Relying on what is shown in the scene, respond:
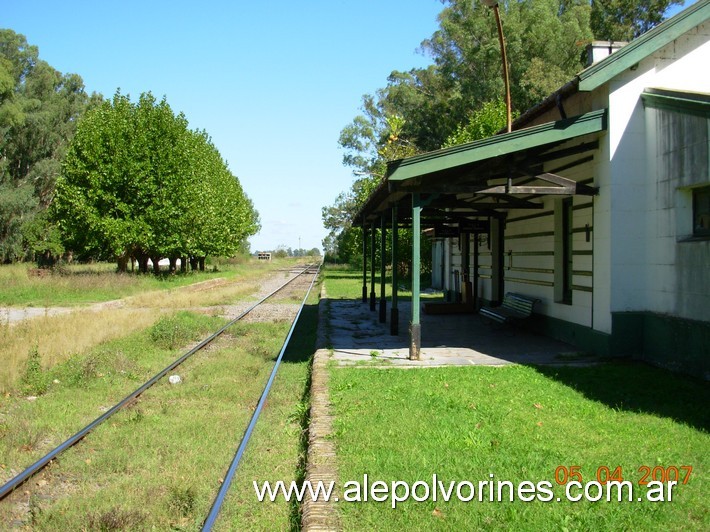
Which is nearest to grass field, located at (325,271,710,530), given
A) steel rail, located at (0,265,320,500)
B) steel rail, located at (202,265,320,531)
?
steel rail, located at (202,265,320,531)

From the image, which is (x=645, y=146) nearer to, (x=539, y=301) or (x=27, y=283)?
(x=539, y=301)

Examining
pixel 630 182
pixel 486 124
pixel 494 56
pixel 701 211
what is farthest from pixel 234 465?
pixel 494 56

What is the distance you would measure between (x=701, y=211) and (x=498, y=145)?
2.89m

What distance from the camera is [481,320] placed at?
15578 millimetres

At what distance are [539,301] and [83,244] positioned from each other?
26887 mm

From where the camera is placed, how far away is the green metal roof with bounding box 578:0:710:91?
29.4 ft

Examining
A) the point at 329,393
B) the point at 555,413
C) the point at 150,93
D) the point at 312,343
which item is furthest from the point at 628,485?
the point at 150,93

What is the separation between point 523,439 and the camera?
5750mm

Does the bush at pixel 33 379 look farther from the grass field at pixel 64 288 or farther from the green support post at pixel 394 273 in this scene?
the grass field at pixel 64 288

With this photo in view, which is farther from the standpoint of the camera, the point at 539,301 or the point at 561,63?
the point at 561,63

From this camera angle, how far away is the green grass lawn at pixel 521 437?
4.22 metres

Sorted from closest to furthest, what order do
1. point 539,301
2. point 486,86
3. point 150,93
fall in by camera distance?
point 539,301, point 150,93, point 486,86

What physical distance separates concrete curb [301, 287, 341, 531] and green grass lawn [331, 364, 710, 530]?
11 cm
